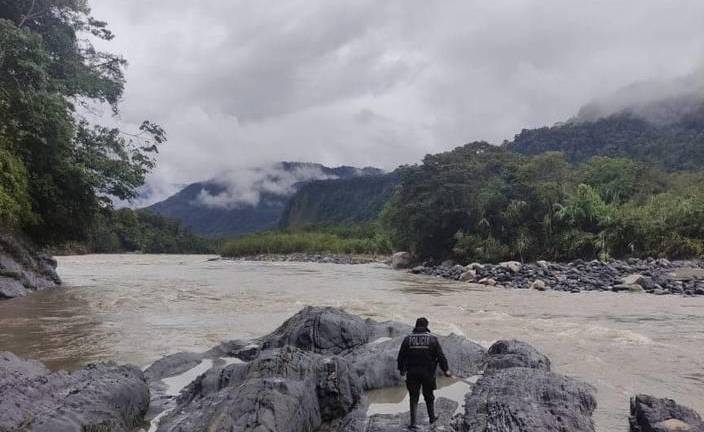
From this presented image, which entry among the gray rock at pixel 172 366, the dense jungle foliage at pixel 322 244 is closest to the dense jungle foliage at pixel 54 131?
the gray rock at pixel 172 366

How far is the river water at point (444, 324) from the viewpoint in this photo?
31.6ft

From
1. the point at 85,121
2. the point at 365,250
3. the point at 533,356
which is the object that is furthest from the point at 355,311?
the point at 365,250

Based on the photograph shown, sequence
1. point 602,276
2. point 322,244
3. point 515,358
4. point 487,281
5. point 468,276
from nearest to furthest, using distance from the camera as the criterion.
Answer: point 515,358 → point 602,276 → point 487,281 → point 468,276 → point 322,244

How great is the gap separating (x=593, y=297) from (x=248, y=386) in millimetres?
18201

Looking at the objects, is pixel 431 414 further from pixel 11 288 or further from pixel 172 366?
pixel 11 288

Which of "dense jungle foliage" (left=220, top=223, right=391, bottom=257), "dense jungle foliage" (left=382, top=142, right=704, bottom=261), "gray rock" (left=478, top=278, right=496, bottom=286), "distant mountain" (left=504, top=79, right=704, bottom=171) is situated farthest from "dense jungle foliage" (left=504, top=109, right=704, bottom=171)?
"gray rock" (left=478, top=278, right=496, bottom=286)

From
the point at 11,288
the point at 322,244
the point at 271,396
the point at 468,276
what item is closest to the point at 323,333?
the point at 271,396

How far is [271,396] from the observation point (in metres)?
6.11

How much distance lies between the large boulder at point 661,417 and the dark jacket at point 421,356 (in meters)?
2.34

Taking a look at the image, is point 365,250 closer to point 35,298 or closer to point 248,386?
point 35,298

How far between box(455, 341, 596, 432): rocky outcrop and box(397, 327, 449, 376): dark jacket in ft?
2.38

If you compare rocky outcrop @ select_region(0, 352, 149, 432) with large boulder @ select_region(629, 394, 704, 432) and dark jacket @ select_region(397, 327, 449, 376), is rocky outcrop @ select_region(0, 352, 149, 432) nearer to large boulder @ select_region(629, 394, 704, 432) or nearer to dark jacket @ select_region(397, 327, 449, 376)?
dark jacket @ select_region(397, 327, 449, 376)

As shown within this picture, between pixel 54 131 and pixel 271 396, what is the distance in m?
19.6

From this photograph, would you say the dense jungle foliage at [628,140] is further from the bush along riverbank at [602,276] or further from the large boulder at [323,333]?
the large boulder at [323,333]
